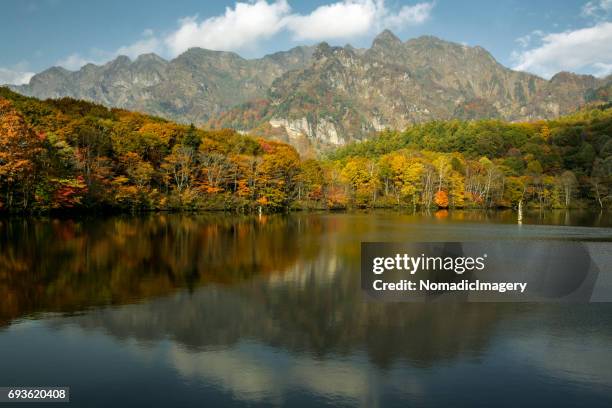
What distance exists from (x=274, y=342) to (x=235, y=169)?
5705cm

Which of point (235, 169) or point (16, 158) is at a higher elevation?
point (235, 169)

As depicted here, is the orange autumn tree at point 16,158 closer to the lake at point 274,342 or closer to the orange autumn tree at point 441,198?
the lake at point 274,342

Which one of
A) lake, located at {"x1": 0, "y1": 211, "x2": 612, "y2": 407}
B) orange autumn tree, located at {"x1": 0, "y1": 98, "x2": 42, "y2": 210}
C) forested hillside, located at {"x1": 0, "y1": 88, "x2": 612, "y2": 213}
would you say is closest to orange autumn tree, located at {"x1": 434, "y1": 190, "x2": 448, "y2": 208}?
forested hillside, located at {"x1": 0, "y1": 88, "x2": 612, "y2": 213}

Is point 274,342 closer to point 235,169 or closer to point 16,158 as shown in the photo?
point 16,158

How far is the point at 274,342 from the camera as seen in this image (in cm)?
1121

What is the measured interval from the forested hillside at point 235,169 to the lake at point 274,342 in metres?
27.3

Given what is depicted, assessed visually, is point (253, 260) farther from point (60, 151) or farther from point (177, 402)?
point (60, 151)

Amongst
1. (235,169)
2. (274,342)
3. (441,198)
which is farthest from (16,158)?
(441,198)

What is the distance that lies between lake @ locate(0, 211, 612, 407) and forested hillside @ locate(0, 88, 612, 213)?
2732 cm

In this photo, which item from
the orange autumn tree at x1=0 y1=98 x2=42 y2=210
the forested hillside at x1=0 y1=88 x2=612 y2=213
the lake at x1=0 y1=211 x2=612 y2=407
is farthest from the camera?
the forested hillside at x1=0 y1=88 x2=612 y2=213

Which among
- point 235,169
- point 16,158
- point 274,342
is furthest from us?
point 235,169

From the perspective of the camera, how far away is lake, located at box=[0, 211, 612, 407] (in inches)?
341

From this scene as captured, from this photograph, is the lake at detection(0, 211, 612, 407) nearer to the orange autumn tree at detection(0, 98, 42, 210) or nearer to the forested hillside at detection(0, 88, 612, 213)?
the orange autumn tree at detection(0, 98, 42, 210)

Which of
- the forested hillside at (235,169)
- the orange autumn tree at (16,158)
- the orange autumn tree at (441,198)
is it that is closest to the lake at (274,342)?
the orange autumn tree at (16,158)
